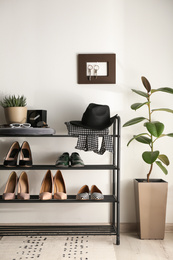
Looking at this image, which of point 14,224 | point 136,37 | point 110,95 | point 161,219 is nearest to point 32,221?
point 14,224

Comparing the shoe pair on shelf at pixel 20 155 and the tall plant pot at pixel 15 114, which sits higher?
the tall plant pot at pixel 15 114

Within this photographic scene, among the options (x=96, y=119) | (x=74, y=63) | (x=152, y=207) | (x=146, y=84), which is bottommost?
(x=152, y=207)

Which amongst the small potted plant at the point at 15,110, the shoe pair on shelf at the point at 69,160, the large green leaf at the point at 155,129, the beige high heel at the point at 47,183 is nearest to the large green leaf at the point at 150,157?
the large green leaf at the point at 155,129

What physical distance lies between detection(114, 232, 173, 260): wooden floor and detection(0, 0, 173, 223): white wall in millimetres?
305

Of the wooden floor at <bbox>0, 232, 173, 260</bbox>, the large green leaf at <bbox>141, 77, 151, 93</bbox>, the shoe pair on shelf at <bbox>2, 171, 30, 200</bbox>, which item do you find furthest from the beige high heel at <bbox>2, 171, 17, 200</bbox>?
the large green leaf at <bbox>141, 77, 151, 93</bbox>

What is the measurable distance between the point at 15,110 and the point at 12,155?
0.42 meters

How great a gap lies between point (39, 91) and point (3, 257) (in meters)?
1.48

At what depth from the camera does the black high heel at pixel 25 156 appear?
2493 millimetres

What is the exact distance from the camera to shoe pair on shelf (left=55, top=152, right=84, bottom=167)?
8.16 ft

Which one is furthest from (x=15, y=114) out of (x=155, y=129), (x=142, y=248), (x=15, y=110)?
(x=142, y=248)

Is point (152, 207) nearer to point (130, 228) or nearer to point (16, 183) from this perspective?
point (130, 228)

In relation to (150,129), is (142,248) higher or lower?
lower

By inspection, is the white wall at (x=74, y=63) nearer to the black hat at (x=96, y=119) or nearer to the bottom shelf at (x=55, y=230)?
the bottom shelf at (x=55, y=230)

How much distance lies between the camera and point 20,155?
2.55 meters
